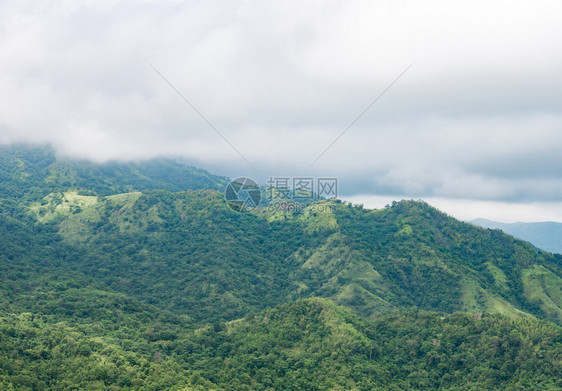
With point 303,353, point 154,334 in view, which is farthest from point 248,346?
point 154,334

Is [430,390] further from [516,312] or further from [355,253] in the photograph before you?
[355,253]

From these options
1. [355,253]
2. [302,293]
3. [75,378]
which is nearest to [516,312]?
[355,253]

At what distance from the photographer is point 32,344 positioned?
91.6 meters

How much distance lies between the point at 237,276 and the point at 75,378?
11566 cm

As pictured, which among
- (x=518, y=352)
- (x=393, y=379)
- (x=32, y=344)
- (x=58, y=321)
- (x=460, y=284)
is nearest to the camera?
(x=32, y=344)

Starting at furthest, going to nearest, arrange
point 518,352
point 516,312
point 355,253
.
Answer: point 355,253 < point 516,312 < point 518,352

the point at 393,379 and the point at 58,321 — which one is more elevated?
the point at 58,321

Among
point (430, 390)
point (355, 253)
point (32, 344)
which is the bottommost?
point (430, 390)

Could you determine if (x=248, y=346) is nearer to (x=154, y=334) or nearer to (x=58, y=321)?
(x=154, y=334)

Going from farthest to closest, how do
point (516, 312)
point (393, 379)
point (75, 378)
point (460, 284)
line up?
point (460, 284)
point (516, 312)
point (393, 379)
point (75, 378)

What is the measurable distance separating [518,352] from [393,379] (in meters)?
26.4

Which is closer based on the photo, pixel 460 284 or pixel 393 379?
pixel 393 379

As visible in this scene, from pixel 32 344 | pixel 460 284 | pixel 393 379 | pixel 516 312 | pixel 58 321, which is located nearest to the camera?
pixel 32 344

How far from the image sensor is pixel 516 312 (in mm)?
167375
